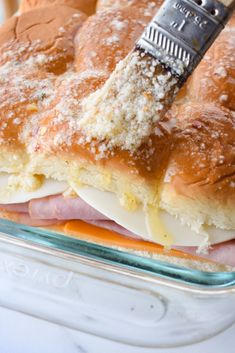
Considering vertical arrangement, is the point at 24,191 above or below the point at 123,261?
below

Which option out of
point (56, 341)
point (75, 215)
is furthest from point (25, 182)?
point (56, 341)

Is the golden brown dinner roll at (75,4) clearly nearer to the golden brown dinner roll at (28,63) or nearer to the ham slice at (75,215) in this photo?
the golden brown dinner roll at (28,63)

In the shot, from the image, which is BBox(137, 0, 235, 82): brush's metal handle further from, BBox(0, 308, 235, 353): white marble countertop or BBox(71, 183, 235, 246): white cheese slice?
BBox(0, 308, 235, 353): white marble countertop

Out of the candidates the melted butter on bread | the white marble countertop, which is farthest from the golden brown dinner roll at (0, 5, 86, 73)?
the white marble countertop

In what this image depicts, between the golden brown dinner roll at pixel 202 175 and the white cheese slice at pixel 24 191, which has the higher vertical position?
the golden brown dinner roll at pixel 202 175

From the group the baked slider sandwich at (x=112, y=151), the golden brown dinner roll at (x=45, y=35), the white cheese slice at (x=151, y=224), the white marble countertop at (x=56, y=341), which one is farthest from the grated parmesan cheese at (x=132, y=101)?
the white marble countertop at (x=56, y=341)

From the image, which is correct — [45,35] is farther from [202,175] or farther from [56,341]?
[56,341]

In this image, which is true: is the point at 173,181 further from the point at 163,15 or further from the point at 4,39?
the point at 4,39
